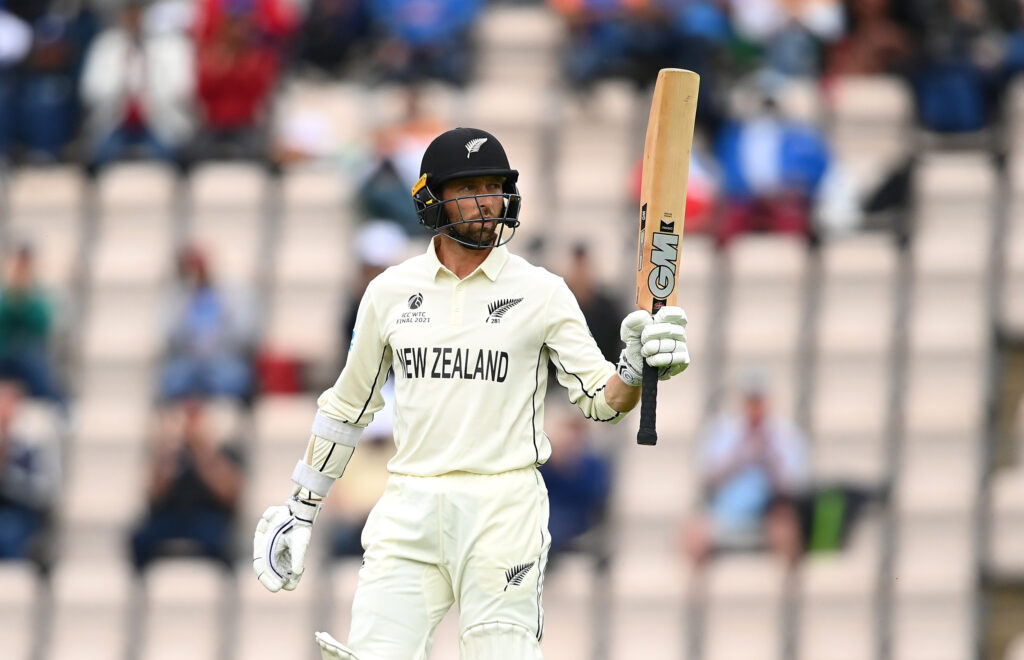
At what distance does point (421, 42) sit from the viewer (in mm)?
10703

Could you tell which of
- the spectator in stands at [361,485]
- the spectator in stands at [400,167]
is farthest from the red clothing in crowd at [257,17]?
the spectator in stands at [361,485]

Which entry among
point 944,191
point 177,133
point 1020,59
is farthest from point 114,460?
point 1020,59

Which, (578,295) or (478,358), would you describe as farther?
(578,295)

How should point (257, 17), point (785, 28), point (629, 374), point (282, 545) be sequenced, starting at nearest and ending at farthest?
point (629, 374) < point (282, 545) < point (785, 28) < point (257, 17)

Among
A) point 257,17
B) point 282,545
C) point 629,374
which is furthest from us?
point 257,17

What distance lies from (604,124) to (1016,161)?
7.72 ft

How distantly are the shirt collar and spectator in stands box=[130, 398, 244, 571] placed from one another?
4116mm

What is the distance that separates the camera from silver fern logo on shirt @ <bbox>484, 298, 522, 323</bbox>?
15.9 ft

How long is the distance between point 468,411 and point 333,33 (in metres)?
6.70

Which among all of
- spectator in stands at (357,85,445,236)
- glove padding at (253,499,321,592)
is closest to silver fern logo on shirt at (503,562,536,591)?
glove padding at (253,499,321,592)

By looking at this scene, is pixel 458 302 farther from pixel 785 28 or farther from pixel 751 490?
pixel 785 28

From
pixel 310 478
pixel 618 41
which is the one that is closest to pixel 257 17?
pixel 618 41

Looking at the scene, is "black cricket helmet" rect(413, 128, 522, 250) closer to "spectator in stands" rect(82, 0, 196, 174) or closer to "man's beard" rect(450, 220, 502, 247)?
"man's beard" rect(450, 220, 502, 247)

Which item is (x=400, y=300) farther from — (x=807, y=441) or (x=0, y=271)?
(x=0, y=271)
